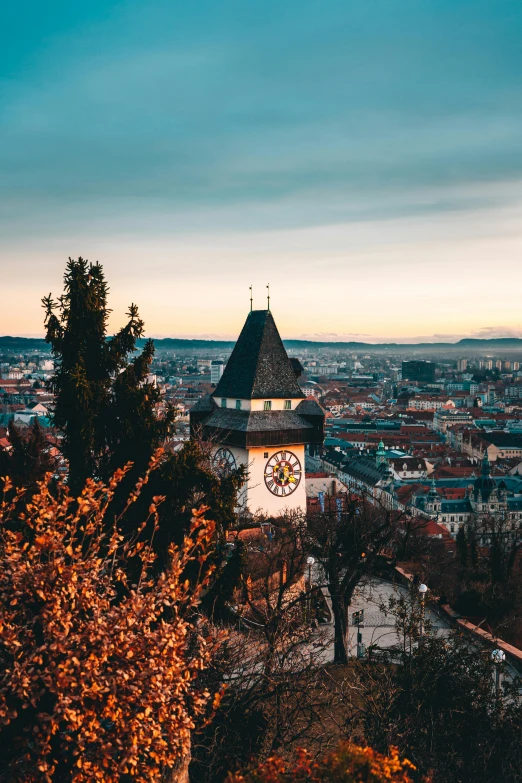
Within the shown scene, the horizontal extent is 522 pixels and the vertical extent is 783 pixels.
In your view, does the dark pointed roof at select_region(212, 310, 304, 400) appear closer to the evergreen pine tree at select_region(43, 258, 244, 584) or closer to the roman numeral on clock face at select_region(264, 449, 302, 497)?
the roman numeral on clock face at select_region(264, 449, 302, 497)

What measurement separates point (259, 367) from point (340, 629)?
1112 centimetres

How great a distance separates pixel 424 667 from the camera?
460 inches

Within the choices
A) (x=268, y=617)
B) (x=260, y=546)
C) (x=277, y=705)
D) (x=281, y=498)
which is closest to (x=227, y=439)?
(x=281, y=498)

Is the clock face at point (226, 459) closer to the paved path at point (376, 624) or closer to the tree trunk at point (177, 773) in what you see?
the paved path at point (376, 624)

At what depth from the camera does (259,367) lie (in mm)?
24625

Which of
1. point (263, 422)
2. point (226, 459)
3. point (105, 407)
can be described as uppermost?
point (105, 407)

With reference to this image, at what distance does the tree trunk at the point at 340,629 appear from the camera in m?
14.6

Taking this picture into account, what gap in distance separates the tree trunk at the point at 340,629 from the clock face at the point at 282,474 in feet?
29.7

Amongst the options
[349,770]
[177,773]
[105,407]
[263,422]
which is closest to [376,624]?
[263,422]

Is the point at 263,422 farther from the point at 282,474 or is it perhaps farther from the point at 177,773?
the point at 177,773

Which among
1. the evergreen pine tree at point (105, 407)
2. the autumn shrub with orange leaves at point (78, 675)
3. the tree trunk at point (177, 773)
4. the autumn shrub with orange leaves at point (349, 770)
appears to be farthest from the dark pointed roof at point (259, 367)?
the autumn shrub with orange leaves at point (349, 770)

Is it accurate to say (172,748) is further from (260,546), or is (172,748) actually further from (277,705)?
(260,546)

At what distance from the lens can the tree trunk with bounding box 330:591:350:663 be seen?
1456cm

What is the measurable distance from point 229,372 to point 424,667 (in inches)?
581
